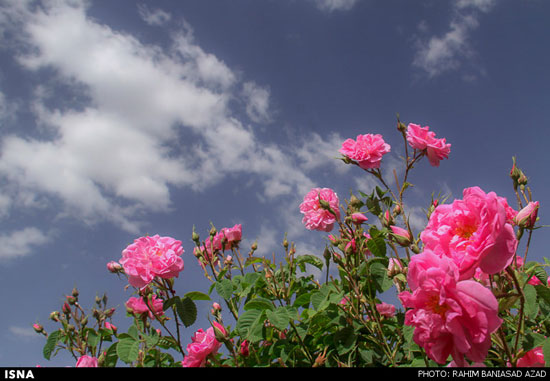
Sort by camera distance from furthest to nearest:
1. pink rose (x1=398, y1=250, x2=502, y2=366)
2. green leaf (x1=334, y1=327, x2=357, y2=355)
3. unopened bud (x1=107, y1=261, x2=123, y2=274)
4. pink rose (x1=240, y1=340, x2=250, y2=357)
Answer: unopened bud (x1=107, y1=261, x2=123, y2=274) < pink rose (x1=240, y1=340, x2=250, y2=357) < green leaf (x1=334, y1=327, x2=357, y2=355) < pink rose (x1=398, y1=250, x2=502, y2=366)

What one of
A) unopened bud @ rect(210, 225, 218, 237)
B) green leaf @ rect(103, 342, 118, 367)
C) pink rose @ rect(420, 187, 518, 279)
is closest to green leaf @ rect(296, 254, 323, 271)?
unopened bud @ rect(210, 225, 218, 237)

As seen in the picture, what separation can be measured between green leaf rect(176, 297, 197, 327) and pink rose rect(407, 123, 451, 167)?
2.36m

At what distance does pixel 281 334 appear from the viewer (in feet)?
9.78

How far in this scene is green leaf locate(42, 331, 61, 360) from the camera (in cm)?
340

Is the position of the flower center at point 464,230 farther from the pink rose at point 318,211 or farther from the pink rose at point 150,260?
the pink rose at point 318,211

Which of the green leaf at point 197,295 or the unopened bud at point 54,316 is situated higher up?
the unopened bud at point 54,316

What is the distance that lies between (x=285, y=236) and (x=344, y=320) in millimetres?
1186

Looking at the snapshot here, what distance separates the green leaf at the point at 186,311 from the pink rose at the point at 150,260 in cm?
21

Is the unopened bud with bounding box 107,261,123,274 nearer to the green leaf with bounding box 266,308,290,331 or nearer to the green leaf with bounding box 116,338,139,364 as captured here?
the green leaf with bounding box 116,338,139,364

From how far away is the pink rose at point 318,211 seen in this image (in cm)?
368

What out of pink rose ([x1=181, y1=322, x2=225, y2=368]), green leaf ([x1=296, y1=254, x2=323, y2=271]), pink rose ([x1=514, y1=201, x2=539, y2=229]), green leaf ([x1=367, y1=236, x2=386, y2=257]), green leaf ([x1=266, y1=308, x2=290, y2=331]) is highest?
green leaf ([x1=296, y1=254, x2=323, y2=271])

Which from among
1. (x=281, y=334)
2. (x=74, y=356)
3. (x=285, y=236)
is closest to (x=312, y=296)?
(x=281, y=334)

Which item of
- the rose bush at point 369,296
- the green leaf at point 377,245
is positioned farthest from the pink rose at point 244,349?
the green leaf at point 377,245

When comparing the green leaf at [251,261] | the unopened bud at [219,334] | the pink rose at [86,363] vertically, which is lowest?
the pink rose at [86,363]
